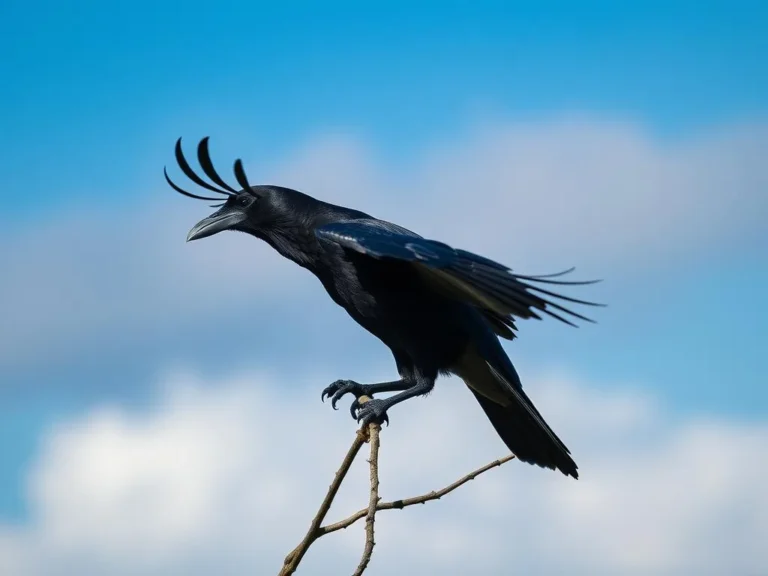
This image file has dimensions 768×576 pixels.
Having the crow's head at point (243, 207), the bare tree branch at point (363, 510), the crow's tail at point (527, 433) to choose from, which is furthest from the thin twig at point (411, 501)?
the crow's head at point (243, 207)

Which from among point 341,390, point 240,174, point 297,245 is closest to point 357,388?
point 341,390

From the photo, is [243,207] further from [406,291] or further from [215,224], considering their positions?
[406,291]

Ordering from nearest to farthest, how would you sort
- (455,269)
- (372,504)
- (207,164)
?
(372,504), (455,269), (207,164)

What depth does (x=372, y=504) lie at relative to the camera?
14.3 feet

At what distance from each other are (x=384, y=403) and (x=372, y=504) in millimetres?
1692

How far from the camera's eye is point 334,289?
21.3 feet

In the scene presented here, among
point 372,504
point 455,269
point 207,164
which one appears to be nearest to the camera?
point 372,504

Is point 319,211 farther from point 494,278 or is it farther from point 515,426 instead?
point 515,426

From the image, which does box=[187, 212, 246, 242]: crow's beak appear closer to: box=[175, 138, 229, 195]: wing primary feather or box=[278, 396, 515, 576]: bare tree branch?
box=[175, 138, 229, 195]: wing primary feather

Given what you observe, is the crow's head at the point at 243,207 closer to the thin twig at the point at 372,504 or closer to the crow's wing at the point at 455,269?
the crow's wing at the point at 455,269

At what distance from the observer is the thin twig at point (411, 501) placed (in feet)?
14.8

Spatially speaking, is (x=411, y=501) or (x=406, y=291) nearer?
(x=411, y=501)

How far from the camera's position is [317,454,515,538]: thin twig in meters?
4.50

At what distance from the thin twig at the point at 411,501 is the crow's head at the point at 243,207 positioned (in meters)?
2.44
